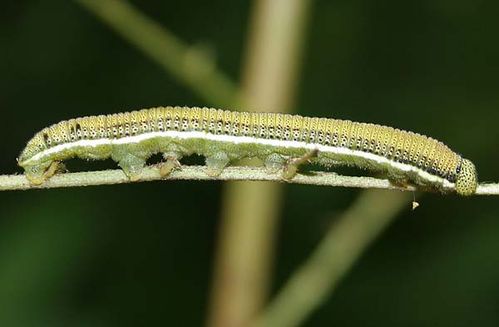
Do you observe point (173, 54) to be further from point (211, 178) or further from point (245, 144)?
point (211, 178)

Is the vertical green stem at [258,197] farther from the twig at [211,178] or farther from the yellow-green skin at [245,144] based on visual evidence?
the twig at [211,178]

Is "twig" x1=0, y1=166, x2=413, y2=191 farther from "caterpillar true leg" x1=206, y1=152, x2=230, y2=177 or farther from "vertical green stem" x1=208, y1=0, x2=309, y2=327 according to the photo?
"vertical green stem" x1=208, y1=0, x2=309, y2=327

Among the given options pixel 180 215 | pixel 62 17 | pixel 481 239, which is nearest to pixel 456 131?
pixel 481 239

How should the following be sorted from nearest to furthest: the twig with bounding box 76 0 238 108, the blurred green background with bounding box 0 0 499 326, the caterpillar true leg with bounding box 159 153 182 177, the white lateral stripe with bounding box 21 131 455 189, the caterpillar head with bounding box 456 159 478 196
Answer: the caterpillar true leg with bounding box 159 153 182 177, the caterpillar head with bounding box 456 159 478 196, the white lateral stripe with bounding box 21 131 455 189, the twig with bounding box 76 0 238 108, the blurred green background with bounding box 0 0 499 326

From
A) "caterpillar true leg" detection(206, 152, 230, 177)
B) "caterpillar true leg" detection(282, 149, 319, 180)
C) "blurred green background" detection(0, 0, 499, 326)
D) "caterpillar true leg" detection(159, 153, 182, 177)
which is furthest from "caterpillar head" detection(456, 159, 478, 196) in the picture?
"blurred green background" detection(0, 0, 499, 326)

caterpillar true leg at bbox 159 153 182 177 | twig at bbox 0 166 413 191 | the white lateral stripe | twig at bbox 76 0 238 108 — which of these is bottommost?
twig at bbox 0 166 413 191

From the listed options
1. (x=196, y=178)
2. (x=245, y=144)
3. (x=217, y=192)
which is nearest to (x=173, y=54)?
(x=245, y=144)
